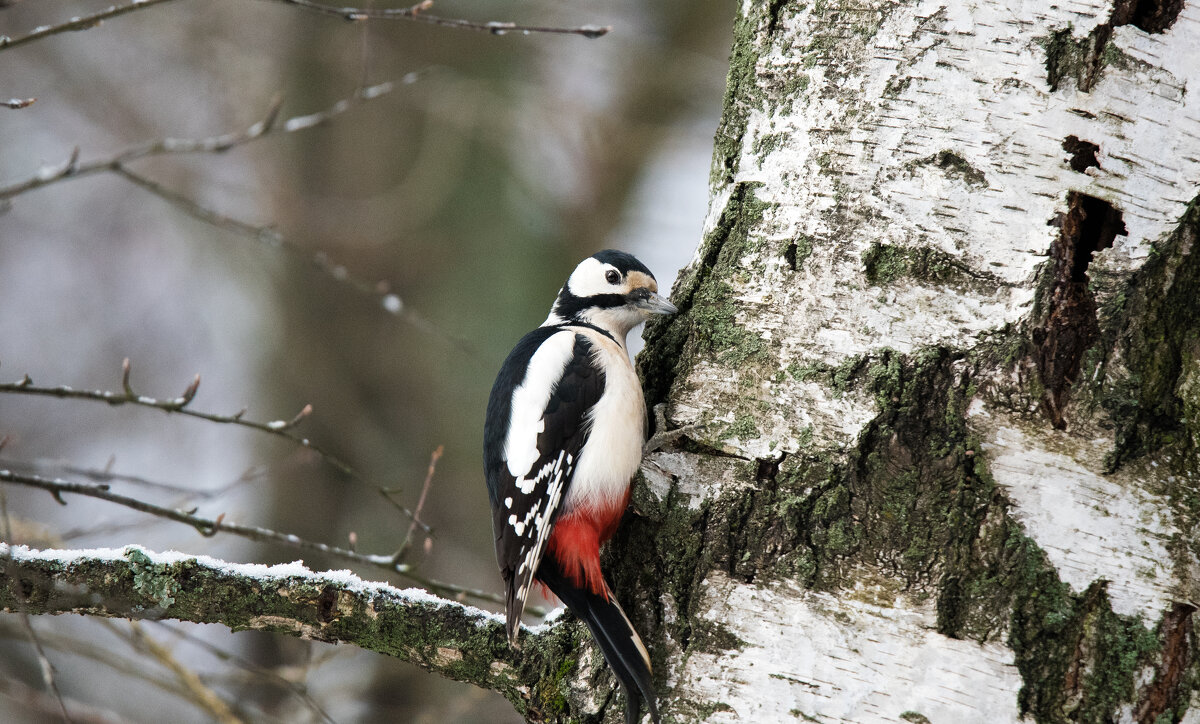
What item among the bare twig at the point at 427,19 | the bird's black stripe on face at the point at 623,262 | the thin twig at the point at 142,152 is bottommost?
the bird's black stripe on face at the point at 623,262

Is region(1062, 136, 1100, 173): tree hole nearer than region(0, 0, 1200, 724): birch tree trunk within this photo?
No

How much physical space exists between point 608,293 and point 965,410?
1699 millimetres

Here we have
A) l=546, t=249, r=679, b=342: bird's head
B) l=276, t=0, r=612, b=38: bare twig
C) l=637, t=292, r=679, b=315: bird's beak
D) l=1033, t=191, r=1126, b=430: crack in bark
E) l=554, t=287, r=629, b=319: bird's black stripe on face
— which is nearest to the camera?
l=1033, t=191, r=1126, b=430: crack in bark

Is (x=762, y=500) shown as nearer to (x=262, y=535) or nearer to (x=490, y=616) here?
(x=490, y=616)

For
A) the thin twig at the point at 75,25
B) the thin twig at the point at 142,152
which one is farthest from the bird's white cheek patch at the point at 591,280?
the thin twig at the point at 75,25

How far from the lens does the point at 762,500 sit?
2010 millimetres

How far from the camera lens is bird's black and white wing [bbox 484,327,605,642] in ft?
8.70

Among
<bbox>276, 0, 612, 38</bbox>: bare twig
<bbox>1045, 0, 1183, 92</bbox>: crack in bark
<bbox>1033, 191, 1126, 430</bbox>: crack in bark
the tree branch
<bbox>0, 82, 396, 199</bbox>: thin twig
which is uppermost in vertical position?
<bbox>1045, 0, 1183, 92</bbox>: crack in bark

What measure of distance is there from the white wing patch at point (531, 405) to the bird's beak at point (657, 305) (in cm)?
27

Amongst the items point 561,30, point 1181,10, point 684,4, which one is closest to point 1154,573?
point 1181,10

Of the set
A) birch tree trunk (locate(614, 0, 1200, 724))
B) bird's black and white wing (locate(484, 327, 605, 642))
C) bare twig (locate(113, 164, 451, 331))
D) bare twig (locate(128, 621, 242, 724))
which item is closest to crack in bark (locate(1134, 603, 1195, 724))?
birch tree trunk (locate(614, 0, 1200, 724))

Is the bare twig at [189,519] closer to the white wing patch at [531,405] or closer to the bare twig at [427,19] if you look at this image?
the white wing patch at [531,405]

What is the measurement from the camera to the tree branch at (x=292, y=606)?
Result: 2100 mm

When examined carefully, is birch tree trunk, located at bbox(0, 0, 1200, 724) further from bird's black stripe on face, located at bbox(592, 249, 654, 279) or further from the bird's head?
bird's black stripe on face, located at bbox(592, 249, 654, 279)
